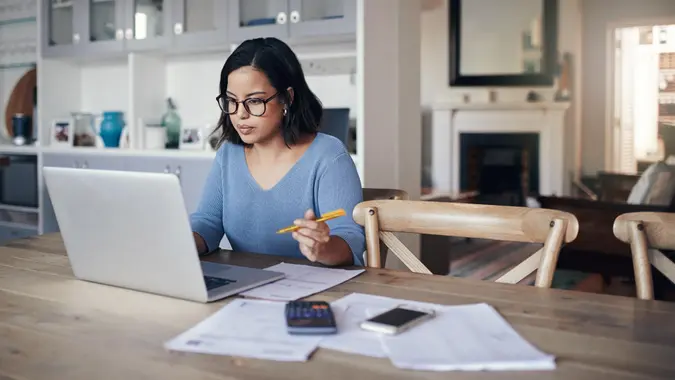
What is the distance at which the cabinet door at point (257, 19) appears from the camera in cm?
319

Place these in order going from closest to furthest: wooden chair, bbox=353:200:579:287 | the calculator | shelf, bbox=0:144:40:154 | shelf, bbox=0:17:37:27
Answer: the calculator, wooden chair, bbox=353:200:579:287, shelf, bbox=0:144:40:154, shelf, bbox=0:17:37:27

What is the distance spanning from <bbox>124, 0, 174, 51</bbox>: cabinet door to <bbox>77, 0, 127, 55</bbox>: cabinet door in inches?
3.2

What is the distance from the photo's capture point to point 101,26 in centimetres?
392

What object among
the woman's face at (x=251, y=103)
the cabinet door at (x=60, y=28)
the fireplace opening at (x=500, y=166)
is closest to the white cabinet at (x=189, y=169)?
the cabinet door at (x=60, y=28)

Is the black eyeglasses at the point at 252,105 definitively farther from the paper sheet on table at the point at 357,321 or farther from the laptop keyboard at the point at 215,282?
the paper sheet on table at the point at 357,321

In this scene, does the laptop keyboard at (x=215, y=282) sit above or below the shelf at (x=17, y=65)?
below

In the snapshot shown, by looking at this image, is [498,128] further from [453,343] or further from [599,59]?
[453,343]

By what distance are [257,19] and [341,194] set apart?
197 centimetres

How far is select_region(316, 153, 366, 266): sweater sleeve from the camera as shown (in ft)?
4.82

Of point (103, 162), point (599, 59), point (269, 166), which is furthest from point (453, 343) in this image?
point (599, 59)

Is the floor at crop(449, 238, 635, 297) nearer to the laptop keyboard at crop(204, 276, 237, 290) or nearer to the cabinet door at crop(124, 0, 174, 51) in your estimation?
the cabinet door at crop(124, 0, 174, 51)

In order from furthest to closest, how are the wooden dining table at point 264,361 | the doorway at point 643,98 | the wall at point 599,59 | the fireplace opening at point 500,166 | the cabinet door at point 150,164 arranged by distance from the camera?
the doorway at point 643,98 → the fireplace opening at point 500,166 → the wall at point 599,59 → the cabinet door at point 150,164 → the wooden dining table at point 264,361

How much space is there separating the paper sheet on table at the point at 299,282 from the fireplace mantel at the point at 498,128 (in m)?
5.70

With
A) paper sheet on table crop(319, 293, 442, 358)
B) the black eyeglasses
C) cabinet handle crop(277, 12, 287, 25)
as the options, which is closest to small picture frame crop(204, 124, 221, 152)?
cabinet handle crop(277, 12, 287, 25)
